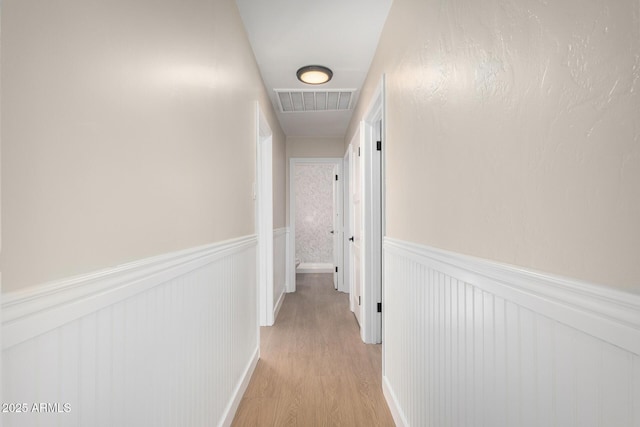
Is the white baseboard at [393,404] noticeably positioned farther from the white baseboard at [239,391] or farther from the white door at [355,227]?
the white door at [355,227]

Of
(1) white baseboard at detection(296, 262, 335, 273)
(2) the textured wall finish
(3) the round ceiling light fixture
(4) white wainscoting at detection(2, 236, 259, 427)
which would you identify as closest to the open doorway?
(3) the round ceiling light fixture

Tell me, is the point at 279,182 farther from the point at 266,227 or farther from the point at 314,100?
the point at 314,100

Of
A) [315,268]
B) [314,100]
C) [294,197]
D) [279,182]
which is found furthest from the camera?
[315,268]

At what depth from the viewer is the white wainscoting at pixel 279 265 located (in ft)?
12.6

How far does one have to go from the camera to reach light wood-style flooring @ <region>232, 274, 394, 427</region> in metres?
1.89

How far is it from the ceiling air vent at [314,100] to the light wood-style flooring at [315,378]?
7.42 ft

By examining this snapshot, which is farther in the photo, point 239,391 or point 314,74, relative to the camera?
point 314,74

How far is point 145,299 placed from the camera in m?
0.95

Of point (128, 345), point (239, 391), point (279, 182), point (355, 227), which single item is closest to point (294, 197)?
point (279, 182)

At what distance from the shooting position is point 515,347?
0.79m

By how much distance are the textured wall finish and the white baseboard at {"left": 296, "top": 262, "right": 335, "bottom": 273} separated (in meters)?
0.11

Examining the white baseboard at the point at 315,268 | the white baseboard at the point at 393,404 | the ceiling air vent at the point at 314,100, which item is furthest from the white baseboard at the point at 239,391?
the white baseboard at the point at 315,268

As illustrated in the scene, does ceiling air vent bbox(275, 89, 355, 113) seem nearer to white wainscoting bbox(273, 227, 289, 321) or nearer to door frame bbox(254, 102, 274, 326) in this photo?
door frame bbox(254, 102, 274, 326)

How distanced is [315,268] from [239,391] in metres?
4.88
